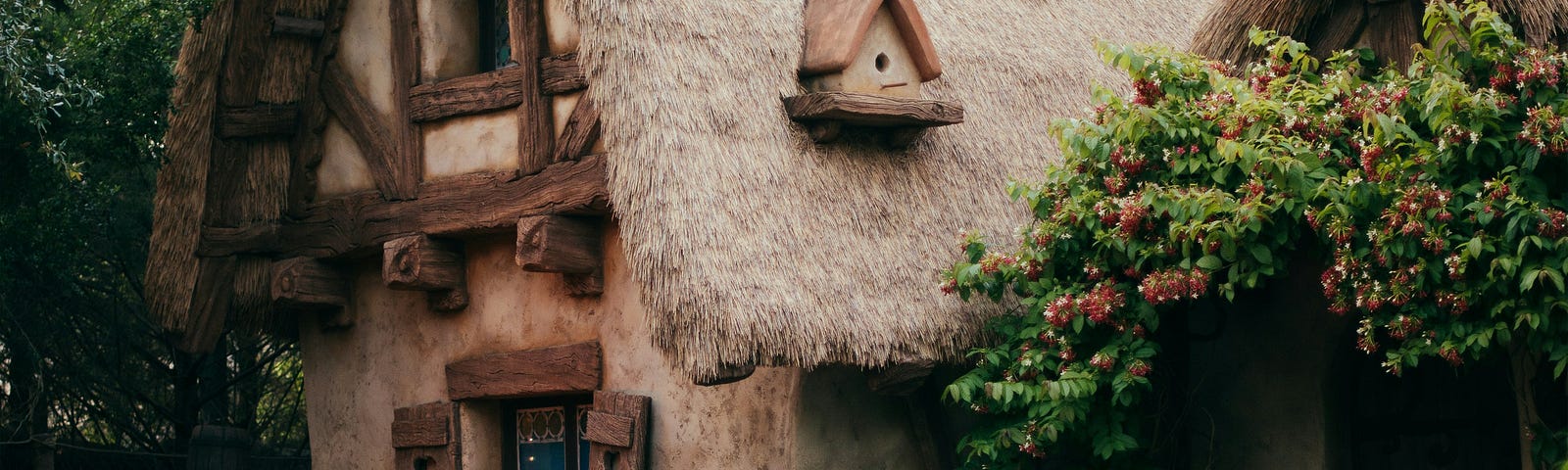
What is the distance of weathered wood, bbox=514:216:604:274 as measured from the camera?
7.83 metres

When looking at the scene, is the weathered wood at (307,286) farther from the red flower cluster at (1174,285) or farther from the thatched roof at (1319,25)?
the thatched roof at (1319,25)

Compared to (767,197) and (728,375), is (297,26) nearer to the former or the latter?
(767,197)

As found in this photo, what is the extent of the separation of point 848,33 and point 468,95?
204 centimetres

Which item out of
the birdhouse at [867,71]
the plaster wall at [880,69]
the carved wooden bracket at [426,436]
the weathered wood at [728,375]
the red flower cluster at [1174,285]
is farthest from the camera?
the carved wooden bracket at [426,436]

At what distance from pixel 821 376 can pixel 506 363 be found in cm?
176

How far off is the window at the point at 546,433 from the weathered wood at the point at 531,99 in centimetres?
129

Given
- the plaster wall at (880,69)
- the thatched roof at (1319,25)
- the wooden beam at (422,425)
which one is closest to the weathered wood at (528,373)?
the wooden beam at (422,425)

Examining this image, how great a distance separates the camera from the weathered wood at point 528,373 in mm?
8156

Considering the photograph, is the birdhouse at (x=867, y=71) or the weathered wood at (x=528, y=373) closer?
the birdhouse at (x=867, y=71)

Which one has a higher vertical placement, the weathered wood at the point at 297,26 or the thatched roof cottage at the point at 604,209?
the weathered wood at the point at 297,26

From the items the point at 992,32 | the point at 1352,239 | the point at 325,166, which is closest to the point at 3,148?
the point at 325,166

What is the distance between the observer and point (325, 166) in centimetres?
938

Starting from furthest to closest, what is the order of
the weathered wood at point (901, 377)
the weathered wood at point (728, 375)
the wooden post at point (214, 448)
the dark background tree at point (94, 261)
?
the wooden post at point (214, 448)
the dark background tree at point (94, 261)
the weathered wood at point (901, 377)
the weathered wood at point (728, 375)

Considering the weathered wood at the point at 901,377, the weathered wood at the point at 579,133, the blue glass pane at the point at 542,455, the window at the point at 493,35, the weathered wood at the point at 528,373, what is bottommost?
the blue glass pane at the point at 542,455
